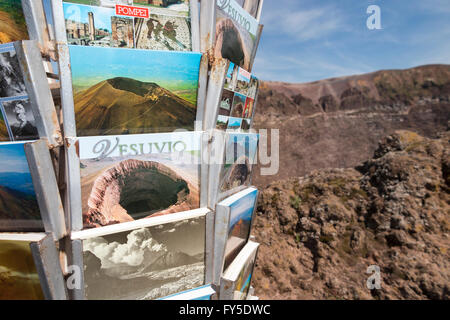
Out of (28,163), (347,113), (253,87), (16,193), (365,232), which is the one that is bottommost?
(365,232)

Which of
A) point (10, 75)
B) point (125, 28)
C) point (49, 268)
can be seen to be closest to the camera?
point (10, 75)

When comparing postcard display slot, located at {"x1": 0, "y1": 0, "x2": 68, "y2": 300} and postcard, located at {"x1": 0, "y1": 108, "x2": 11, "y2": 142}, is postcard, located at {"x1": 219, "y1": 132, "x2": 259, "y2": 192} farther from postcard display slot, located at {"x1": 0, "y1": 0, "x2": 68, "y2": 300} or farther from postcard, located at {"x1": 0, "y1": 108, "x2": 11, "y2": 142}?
postcard, located at {"x1": 0, "y1": 108, "x2": 11, "y2": 142}

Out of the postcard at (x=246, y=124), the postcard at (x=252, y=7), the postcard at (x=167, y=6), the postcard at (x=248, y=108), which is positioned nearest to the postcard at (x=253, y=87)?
the postcard at (x=248, y=108)

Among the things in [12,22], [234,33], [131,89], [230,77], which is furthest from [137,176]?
[234,33]

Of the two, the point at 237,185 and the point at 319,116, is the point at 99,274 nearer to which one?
the point at 237,185

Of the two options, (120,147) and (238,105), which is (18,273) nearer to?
(120,147)

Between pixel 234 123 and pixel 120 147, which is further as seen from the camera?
pixel 234 123

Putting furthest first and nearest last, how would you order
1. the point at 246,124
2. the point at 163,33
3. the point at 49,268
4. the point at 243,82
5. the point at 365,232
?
the point at 365,232
the point at 246,124
the point at 243,82
the point at 163,33
the point at 49,268

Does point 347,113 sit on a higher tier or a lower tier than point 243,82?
higher
